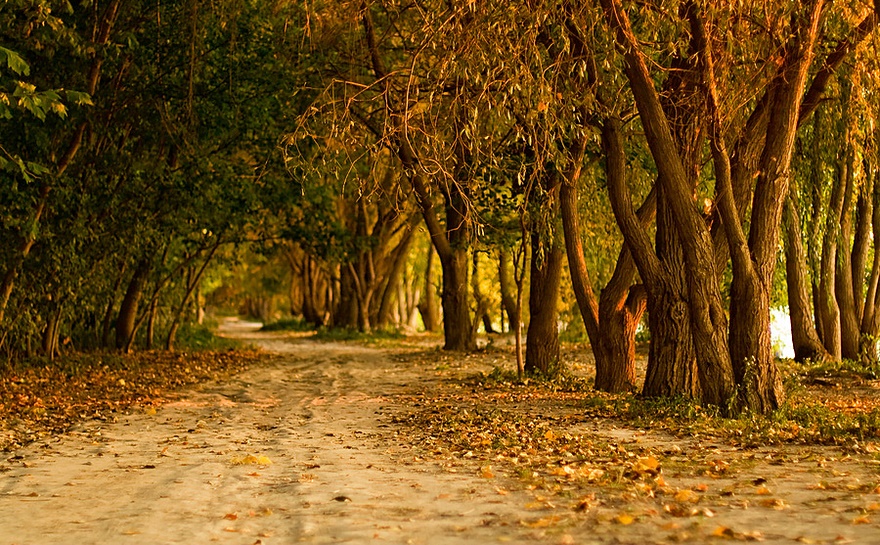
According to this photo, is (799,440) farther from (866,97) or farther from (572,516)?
(866,97)

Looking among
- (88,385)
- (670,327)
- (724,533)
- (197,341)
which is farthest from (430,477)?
(197,341)

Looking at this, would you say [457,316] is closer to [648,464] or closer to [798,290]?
[798,290]

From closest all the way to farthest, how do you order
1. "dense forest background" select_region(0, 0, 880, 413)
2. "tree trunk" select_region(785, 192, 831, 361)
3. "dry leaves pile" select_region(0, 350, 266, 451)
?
"dense forest background" select_region(0, 0, 880, 413) → "dry leaves pile" select_region(0, 350, 266, 451) → "tree trunk" select_region(785, 192, 831, 361)

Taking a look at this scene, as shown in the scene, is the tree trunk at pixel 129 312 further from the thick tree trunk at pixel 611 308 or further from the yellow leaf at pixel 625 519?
the yellow leaf at pixel 625 519

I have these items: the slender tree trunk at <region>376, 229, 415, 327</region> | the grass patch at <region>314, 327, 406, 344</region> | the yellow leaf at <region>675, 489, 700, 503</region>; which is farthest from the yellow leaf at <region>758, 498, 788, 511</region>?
the slender tree trunk at <region>376, 229, 415, 327</region>

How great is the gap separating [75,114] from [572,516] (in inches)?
506

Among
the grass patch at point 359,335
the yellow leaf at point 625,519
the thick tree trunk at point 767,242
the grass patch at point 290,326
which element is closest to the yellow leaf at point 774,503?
the yellow leaf at point 625,519

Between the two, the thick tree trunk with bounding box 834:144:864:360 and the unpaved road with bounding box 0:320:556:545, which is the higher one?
the thick tree trunk with bounding box 834:144:864:360

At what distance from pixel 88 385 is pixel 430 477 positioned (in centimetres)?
909

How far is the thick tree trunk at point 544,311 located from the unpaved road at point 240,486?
4235 millimetres

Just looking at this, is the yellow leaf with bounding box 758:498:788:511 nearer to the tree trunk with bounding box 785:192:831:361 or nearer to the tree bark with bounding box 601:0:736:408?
the tree bark with bounding box 601:0:736:408

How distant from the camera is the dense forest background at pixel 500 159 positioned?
10352 mm

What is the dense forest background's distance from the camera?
10.4 meters

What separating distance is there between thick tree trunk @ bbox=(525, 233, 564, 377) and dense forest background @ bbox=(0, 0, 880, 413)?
0.14ft
